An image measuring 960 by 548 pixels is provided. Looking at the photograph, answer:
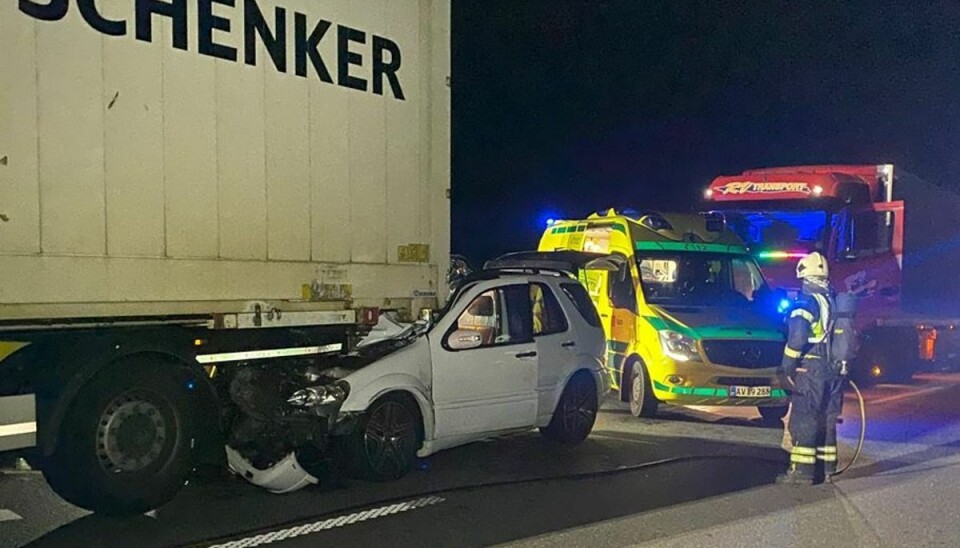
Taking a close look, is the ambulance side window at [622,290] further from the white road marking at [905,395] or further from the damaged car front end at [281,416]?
the damaged car front end at [281,416]

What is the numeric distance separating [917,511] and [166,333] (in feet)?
17.6

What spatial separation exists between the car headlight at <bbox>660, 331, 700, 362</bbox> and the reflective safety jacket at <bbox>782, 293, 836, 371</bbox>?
2.67 meters

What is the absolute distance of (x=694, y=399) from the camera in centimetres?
1050

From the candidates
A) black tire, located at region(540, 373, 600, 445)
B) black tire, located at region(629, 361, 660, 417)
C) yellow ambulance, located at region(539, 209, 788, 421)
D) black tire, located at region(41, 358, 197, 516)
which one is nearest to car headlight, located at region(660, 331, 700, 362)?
yellow ambulance, located at region(539, 209, 788, 421)

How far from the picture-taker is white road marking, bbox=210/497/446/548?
5934 mm

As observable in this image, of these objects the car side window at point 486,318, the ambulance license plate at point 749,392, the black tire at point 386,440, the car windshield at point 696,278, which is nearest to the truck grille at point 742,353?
the ambulance license plate at point 749,392

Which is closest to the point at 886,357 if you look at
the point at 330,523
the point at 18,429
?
the point at 330,523

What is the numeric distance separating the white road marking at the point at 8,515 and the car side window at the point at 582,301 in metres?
5.05

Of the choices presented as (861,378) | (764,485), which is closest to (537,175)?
(861,378)

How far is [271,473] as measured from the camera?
710 centimetres

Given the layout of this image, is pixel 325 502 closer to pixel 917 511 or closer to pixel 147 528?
pixel 147 528

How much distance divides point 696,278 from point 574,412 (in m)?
3.21

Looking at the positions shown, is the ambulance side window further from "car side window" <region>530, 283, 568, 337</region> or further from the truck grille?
"car side window" <region>530, 283, 568, 337</region>

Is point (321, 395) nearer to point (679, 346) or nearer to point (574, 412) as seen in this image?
point (574, 412)
